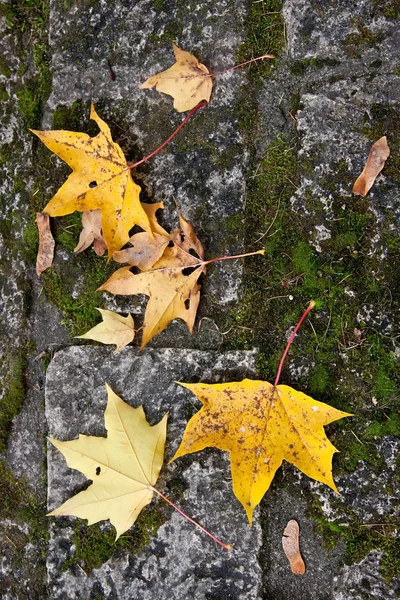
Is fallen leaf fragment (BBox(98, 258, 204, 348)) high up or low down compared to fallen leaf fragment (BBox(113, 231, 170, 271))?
down

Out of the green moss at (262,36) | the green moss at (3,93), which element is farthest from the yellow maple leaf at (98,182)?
the green moss at (262,36)

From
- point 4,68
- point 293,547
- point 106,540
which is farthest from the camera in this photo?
point 4,68

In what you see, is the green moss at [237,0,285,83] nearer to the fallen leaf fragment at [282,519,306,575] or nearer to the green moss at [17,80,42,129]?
the green moss at [17,80,42,129]

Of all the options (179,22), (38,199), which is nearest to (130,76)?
(179,22)

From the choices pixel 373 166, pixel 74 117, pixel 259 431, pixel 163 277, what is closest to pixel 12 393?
pixel 163 277

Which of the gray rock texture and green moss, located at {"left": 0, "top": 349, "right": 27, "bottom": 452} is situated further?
green moss, located at {"left": 0, "top": 349, "right": 27, "bottom": 452}

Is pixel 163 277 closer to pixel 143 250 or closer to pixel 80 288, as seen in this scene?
pixel 143 250

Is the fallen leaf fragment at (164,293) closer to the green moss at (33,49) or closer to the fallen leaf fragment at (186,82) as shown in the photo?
the fallen leaf fragment at (186,82)

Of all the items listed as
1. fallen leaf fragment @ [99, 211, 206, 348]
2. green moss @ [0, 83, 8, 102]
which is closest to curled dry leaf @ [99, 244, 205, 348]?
fallen leaf fragment @ [99, 211, 206, 348]
